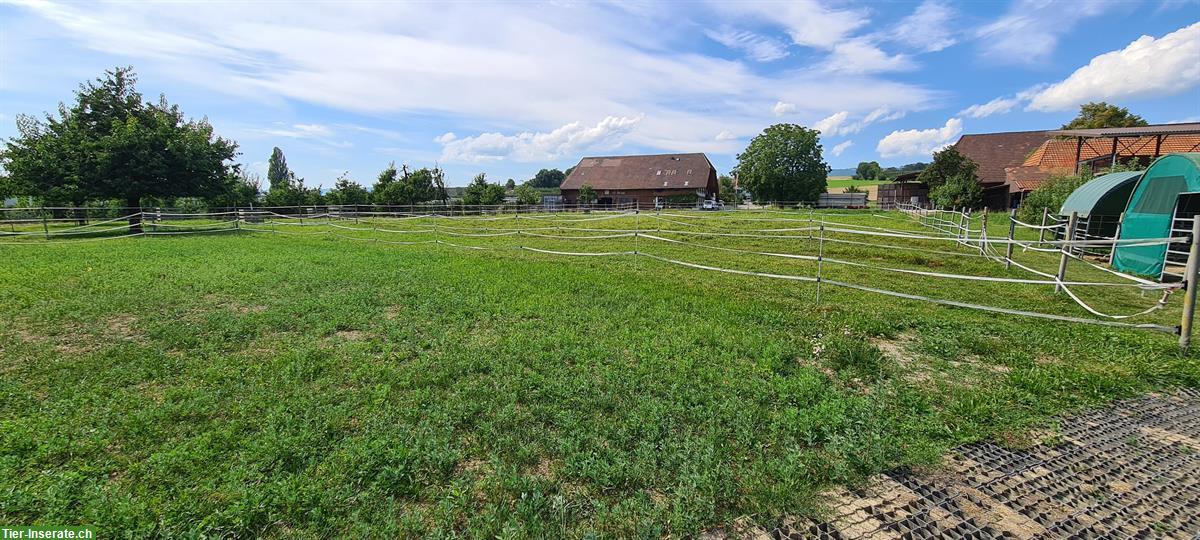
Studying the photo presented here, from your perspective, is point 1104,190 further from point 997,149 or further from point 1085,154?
point 997,149

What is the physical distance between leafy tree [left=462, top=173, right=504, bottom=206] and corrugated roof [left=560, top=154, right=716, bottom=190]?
1120 cm

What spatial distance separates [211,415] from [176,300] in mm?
4692

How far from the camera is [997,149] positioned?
3966 cm

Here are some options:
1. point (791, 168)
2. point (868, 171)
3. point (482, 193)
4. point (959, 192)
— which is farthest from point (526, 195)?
point (868, 171)

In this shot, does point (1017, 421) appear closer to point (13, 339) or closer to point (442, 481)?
point (442, 481)

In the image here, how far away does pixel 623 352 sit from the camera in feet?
14.5

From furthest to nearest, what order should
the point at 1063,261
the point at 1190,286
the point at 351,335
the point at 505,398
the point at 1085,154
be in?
the point at 1085,154, the point at 1063,261, the point at 351,335, the point at 1190,286, the point at 505,398

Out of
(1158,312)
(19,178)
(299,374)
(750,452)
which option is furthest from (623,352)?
(19,178)

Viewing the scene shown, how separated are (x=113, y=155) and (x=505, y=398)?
973 inches

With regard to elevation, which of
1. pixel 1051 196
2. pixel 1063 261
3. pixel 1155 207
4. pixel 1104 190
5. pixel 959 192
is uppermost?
pixel 959 192

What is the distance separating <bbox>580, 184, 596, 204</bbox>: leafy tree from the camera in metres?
44.3

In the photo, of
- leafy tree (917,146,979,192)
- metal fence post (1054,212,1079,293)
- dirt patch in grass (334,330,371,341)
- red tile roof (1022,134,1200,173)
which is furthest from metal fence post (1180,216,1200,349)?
leafy tree (917,146,979,192)

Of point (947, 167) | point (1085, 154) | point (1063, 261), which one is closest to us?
point (1063, 261)

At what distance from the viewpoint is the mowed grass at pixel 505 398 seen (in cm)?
234
